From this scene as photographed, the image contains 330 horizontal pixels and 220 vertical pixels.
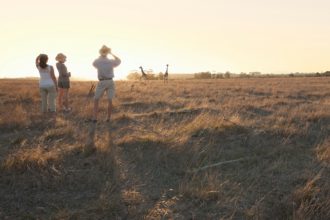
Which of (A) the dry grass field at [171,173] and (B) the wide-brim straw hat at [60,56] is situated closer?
(A) the dry grass field at [171,173]

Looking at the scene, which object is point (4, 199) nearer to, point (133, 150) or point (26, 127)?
point (133, 150)

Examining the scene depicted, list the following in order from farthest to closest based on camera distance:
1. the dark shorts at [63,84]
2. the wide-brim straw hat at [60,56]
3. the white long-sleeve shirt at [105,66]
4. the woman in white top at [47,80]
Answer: the dark shorts at [63,84], the wide-brim straw hat at [60,56], the woman in white top at [47,80], the white long-sleeve shirt at [105,66]

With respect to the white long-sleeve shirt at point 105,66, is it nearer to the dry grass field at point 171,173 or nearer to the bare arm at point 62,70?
the dry grass field at point 171,173

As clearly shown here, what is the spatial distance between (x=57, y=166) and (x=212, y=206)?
2.42m

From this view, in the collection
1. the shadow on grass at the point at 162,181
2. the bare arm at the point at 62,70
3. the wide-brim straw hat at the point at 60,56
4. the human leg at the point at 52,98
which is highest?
the wide-brim straw hat at the point at 60,56

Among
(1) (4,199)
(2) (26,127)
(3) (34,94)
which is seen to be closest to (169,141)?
(1) (4,199)

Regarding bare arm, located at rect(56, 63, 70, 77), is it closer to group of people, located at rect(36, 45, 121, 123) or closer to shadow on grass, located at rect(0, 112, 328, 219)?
group of people, located at rect(36, 45, 121, 123)

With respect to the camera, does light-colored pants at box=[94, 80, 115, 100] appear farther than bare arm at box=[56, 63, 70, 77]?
No

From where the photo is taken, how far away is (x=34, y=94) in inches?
730

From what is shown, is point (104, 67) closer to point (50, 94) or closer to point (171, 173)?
point (50, 94)

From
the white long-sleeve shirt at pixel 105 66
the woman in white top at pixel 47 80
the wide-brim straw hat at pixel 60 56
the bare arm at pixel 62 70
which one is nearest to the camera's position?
the white long-sleeve shirt at pixel 105 66

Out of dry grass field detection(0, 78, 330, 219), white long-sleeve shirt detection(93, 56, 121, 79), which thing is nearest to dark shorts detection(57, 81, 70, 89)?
white long-sleeve shirt detection(93, 56, 121, 79)

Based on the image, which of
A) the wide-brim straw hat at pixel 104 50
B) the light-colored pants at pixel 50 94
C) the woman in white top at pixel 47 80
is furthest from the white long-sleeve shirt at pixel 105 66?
the light-colored pants at pixel 50 94

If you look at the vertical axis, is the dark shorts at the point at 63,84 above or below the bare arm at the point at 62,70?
below
